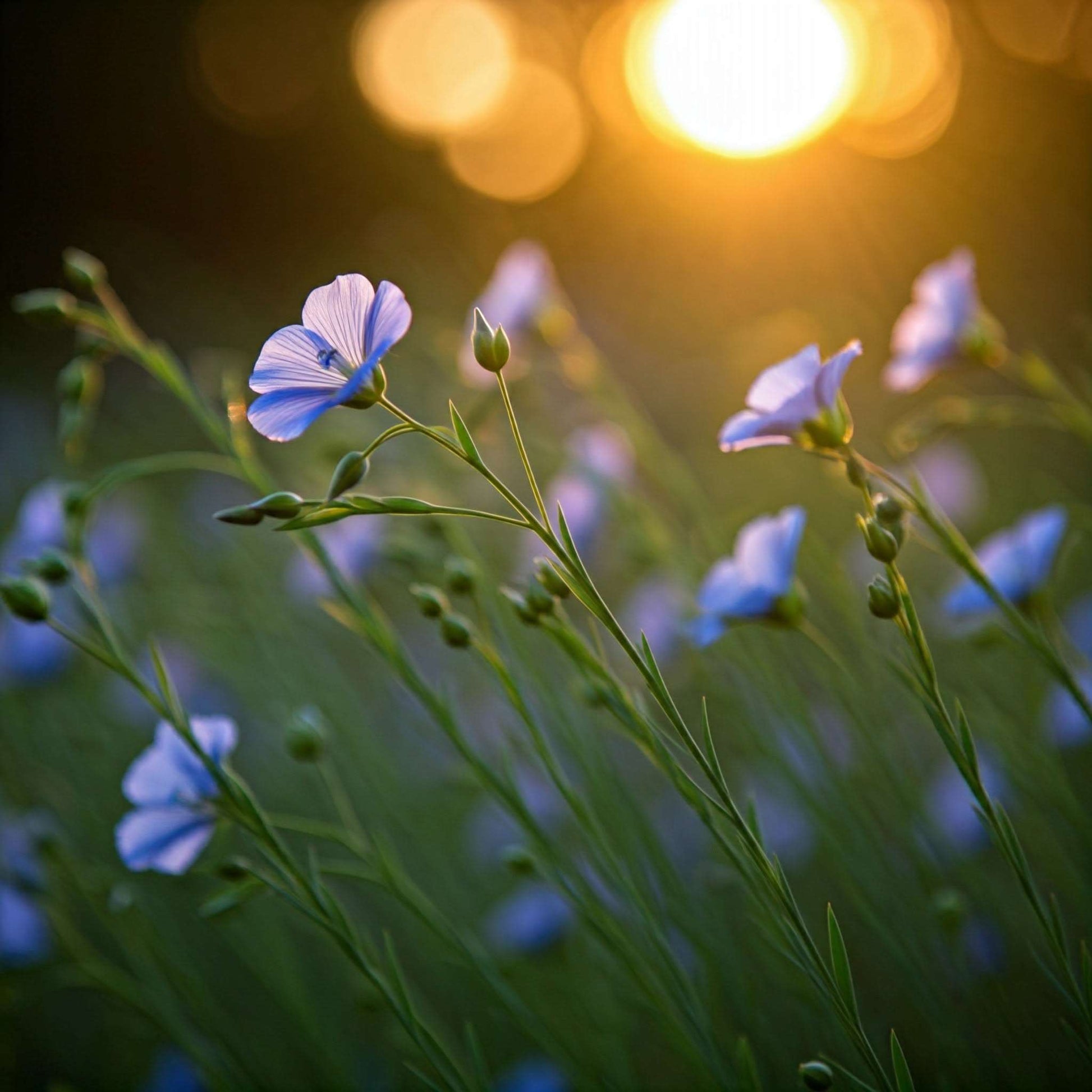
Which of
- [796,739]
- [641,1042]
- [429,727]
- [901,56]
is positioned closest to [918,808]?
[796,739]

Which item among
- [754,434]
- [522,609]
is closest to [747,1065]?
[522,609]

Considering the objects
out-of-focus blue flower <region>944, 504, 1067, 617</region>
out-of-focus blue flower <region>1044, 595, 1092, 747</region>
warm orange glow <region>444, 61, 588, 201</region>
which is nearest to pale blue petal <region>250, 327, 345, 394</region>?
out-of-focus blue flower <region>944, 504, 1067, 617</region>

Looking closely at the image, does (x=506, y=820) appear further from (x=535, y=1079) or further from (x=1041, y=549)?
(x=1041, y=549)

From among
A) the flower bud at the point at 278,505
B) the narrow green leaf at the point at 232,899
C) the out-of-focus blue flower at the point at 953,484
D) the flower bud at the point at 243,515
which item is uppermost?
the out-of-focus blue flower at the point at 953,484

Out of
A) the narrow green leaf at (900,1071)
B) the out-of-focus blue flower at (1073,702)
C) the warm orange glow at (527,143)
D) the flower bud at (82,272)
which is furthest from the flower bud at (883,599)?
the warm orange glow at (527,143)

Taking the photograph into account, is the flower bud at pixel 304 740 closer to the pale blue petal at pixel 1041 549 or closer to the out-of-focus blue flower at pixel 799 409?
the out-of-focus blue flower at pixel 799 409
